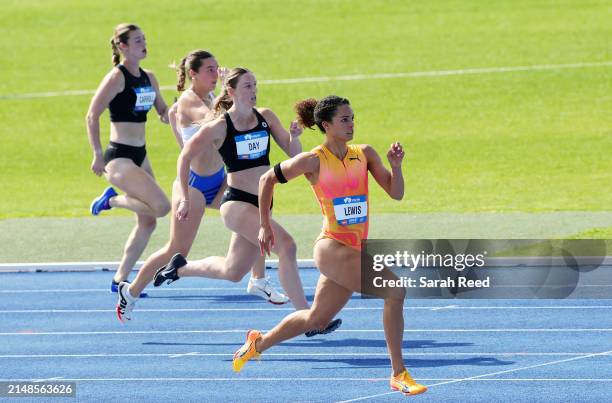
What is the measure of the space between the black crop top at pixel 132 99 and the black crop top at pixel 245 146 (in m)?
2.23

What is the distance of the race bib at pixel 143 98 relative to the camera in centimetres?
1271

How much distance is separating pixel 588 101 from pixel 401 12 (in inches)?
419

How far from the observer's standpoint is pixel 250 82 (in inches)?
414

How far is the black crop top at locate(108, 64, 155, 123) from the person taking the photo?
12.7m

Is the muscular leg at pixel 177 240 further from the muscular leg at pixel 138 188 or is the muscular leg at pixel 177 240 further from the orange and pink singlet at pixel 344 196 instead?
the orange and pink singlet at pixel 344 196

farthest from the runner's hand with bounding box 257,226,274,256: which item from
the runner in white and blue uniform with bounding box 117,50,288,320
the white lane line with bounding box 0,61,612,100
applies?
the white lane line with bounding box 0,61,612,100

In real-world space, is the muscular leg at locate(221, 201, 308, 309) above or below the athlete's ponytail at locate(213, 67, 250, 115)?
below

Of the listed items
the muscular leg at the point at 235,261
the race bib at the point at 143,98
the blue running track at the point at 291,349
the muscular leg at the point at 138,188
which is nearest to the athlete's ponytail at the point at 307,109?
the muscular leg at the point at 235,261

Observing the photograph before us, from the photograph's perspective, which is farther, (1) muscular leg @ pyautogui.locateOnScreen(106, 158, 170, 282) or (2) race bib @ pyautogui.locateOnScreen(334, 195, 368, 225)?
(1) muscular leg @ pyautogui.locateOnScreen(106, 158, 170, 282)

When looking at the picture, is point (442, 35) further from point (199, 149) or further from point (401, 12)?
point (199, 149)

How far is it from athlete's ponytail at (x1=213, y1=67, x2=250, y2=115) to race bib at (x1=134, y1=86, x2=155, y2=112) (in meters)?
2.02

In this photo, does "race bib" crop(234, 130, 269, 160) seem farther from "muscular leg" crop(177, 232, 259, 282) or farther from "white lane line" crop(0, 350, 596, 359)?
"white lane line" crop(0, 350, 596, 359)

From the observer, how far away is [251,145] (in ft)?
35.1

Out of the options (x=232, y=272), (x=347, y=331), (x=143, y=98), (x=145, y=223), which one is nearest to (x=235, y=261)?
(x=232, y=272)
